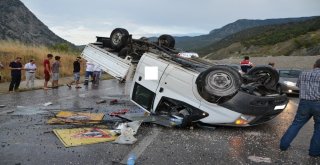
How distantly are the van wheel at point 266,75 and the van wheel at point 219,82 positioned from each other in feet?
Result: 4.76

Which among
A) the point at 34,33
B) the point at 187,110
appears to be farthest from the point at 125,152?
the point at 34,33

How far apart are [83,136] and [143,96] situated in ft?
7.05

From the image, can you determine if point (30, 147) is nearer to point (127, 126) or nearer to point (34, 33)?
point (127, 126)

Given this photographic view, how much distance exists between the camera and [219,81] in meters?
8.45

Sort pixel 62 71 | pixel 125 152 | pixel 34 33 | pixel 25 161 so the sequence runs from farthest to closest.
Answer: pixel 34 33 < pixel 62 71 < pixel 125 152 < pixel 25 161

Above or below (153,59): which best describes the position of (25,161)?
below

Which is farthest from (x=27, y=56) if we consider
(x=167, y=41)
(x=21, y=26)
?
(x=21, y=26)

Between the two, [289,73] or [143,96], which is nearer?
[143,96]

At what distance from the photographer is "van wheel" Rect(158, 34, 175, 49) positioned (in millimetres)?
13086

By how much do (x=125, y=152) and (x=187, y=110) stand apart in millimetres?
2451

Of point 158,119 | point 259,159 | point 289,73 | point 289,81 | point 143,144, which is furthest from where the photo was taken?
point 289,73

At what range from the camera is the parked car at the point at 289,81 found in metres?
18.2

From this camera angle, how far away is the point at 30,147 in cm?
692

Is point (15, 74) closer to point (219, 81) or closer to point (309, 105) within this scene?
point (219, 81)
